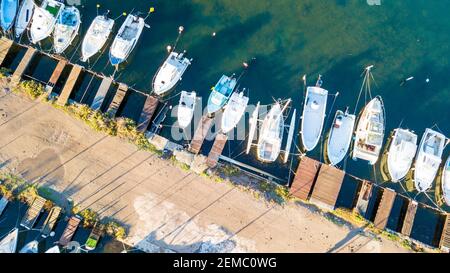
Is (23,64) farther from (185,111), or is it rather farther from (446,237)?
(446,237)

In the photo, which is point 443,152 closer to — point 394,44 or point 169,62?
point 394,44

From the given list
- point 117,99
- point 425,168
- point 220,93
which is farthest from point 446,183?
point 117,99

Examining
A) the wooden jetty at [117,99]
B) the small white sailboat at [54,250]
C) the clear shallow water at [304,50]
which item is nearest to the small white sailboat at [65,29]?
the clear shallow water at [304,50]

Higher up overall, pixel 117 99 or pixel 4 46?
pixel 4 46

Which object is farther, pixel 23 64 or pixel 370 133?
pixel 370 133

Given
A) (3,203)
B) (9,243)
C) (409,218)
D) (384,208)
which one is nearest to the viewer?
(9,243)

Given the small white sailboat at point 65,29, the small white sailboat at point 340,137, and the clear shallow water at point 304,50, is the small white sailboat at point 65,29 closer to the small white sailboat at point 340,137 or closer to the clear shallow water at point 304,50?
the clear shallow water at point 304,50

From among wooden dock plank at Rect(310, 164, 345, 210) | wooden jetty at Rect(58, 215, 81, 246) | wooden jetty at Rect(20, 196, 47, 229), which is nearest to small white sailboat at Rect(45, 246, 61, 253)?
wooden jetty at Rect(58, 215, 81, 246)
